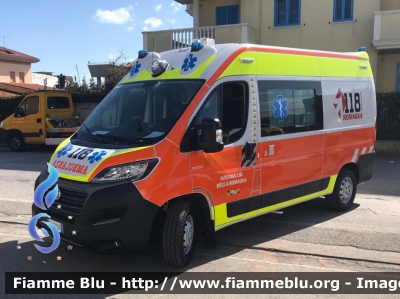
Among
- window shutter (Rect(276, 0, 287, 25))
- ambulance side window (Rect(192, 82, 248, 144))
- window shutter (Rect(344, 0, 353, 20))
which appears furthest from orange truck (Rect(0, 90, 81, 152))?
window shutter (Rect(344, 0, 353, 20))

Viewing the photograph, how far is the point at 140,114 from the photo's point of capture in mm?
4867

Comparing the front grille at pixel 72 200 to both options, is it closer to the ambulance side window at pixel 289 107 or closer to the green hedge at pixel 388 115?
the ambulance side window at pixel 289 107

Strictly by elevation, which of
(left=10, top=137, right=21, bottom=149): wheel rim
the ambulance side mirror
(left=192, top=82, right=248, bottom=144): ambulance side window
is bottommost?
(left=10, top=137, right=21, bottom=149): wheel rim

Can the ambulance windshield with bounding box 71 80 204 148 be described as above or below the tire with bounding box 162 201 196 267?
above

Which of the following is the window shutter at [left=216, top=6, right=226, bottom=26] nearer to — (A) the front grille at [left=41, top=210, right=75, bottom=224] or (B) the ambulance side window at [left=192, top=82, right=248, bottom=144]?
(B) the ambulance side window at [left=192, top=82, right=248, bottom=144]

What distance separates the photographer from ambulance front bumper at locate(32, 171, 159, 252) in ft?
13.3

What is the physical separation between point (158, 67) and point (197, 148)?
1.27 metres

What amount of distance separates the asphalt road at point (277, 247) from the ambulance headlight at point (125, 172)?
1150mm

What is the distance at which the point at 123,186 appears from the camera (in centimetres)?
407

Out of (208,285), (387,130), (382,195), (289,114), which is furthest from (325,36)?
(208,285)

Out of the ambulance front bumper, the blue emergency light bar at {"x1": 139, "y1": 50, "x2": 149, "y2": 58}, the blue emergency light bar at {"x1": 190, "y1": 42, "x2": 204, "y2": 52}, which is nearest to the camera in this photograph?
the ambulance front bumper

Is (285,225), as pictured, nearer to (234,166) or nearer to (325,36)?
(234,166)

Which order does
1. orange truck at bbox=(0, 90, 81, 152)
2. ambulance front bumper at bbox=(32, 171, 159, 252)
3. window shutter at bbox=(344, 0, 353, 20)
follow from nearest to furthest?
ambulance front bumper at bbox=(32, 171, 159, 252)
orange truck at bbox=(0, 90, 81, 152)
window shutter at bbox=(344, 0, 353, 20)

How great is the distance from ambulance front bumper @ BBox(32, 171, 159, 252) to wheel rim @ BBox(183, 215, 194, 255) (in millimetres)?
507
